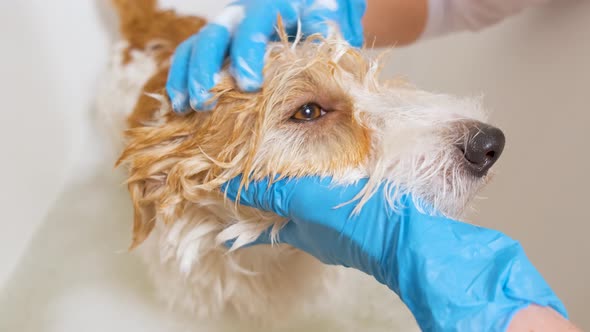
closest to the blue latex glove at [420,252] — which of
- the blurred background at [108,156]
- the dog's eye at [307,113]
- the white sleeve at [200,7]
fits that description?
the dog's eye at [307,113]

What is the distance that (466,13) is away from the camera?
1.75m

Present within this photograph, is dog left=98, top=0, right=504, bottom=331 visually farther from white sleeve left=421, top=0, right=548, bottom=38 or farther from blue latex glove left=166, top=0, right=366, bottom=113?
white sleeve left=421, top=0, right=548, bottom=38

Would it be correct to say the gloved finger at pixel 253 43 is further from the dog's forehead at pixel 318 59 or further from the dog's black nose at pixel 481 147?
the dog's black nose at pixel 481 147

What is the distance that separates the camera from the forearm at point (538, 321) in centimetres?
69

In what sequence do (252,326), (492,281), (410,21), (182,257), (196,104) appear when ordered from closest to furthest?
1. (492,281)
2. (196,104)
3. (182,257)
4. (252,326)
5. (410,21)

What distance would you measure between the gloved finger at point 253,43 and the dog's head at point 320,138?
2 centimetres

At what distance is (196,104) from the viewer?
1119 millimetres

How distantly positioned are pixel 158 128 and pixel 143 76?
679mm

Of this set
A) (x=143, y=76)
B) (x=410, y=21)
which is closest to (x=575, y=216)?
(x=410, y=21)

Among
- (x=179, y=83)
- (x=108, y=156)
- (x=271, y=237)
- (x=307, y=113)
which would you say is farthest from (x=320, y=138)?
(x=108, y=156)

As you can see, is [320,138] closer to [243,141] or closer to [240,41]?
[243,141]

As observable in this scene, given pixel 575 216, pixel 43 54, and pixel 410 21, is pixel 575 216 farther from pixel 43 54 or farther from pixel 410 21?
pixel 43 54

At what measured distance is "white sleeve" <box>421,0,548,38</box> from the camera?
65.1 inches

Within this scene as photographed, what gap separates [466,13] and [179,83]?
39.8 inches
